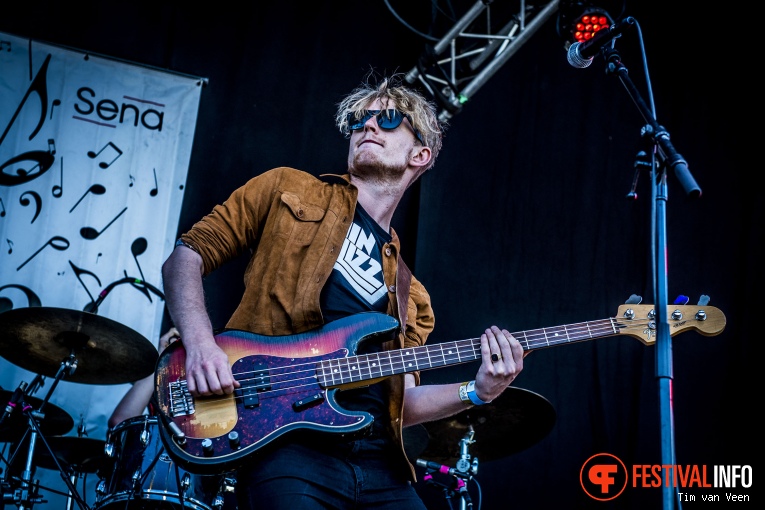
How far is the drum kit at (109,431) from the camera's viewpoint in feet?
12.4

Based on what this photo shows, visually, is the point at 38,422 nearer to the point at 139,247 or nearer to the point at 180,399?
the point at 139,247

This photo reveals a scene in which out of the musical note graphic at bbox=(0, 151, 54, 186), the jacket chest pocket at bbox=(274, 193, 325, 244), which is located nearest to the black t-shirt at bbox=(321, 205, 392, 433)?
the jacket chest pocket at bbox=(274, 193, 325, 244)

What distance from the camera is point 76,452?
447 centimetres

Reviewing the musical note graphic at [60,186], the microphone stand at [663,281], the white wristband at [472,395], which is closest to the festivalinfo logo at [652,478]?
the white wristband at [472,395]

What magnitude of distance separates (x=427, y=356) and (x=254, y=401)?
71 cm

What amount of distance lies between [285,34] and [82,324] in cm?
278

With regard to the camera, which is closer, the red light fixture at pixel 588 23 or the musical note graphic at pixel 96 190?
the red light fixture at pixel 588 23

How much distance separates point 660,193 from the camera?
231 cm

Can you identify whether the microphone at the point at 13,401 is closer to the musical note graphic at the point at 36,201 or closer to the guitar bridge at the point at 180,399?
the musical note graphic at the point at 36,201

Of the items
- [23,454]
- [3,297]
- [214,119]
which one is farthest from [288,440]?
[214,119]

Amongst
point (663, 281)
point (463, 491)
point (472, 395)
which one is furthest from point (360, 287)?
point (463, 491)

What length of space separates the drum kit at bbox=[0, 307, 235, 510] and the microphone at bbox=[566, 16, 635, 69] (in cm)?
235

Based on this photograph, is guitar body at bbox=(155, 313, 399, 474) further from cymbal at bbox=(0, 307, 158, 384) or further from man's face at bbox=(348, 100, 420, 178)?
cymbal at bbox=(0, 307, 158, 384)

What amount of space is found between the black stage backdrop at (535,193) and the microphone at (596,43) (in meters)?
2.56
